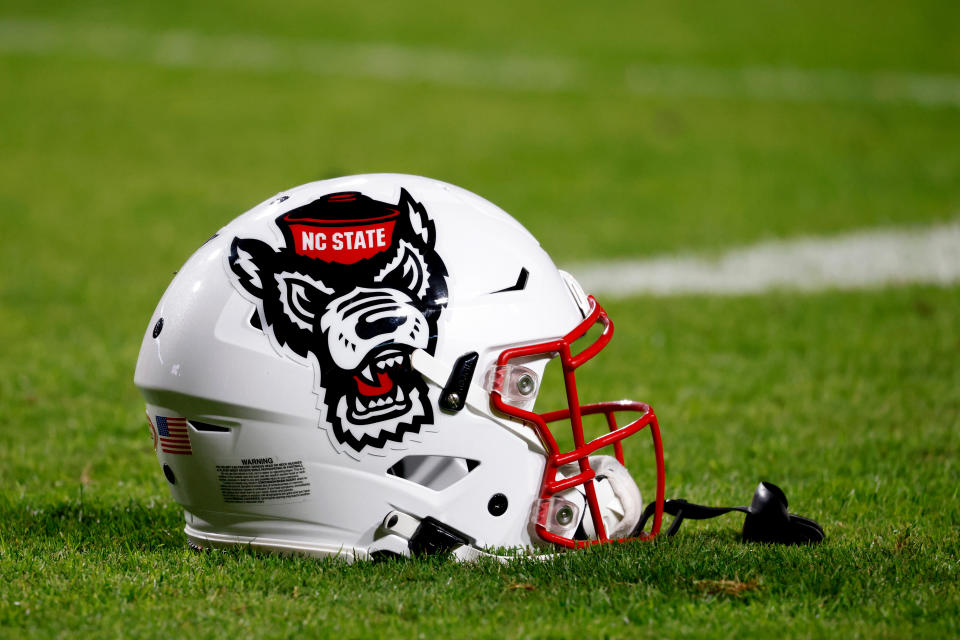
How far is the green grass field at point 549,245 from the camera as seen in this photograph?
9.89 feet

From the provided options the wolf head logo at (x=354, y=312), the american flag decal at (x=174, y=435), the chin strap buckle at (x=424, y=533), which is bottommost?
the chin strap buckle at (x=424, y=533)

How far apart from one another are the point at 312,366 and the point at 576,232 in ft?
21.6

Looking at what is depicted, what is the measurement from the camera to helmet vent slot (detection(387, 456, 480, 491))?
320cm

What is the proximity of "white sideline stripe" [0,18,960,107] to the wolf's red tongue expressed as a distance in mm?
12639

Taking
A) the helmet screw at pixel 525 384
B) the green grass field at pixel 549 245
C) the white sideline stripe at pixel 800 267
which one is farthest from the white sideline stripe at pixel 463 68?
the helmet screw at pixel 525 384

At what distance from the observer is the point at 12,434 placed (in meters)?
5.05

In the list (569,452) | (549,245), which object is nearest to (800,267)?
(549,245)

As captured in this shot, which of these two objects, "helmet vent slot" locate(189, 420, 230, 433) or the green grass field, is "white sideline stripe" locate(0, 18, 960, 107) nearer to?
the green grass field

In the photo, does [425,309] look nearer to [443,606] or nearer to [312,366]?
[312,366]

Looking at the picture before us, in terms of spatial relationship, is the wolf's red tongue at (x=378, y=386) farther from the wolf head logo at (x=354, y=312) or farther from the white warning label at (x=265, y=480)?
the white warning label at (x=265, y=480)

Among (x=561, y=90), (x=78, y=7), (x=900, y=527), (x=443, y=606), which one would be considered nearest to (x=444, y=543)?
(x=443, y=606)

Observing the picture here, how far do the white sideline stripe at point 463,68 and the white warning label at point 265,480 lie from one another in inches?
501

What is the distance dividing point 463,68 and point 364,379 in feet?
46.8

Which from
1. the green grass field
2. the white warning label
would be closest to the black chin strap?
the green grass field
